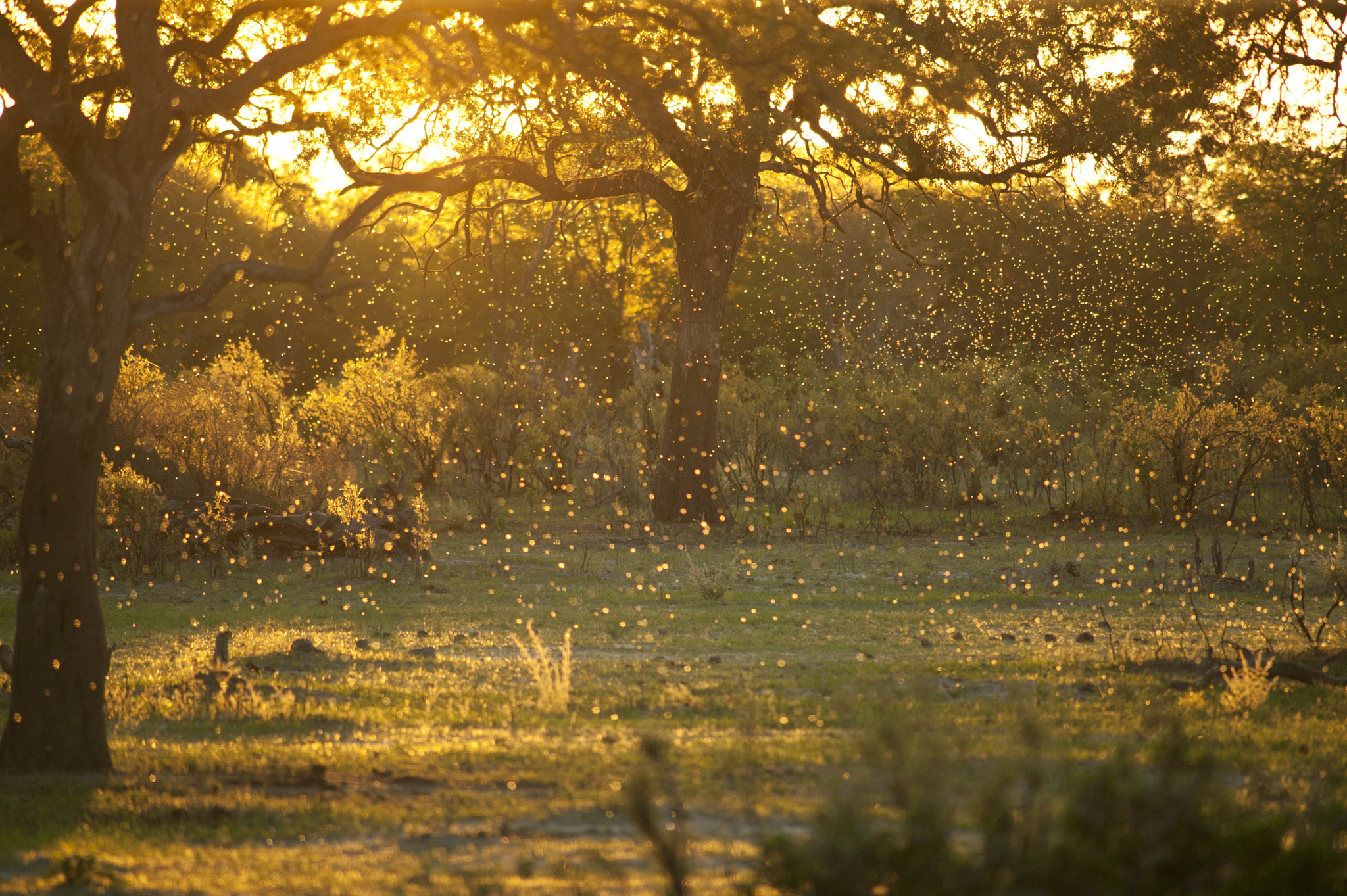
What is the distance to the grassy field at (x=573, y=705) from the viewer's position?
14.3ft

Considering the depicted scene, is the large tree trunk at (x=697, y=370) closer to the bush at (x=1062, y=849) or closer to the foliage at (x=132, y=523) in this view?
the foliage at (x=132, y=523)

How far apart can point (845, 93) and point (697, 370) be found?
7832 millimetres

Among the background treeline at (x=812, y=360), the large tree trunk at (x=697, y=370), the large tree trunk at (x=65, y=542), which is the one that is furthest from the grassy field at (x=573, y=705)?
the large tree trunk at (x=697, y=370)

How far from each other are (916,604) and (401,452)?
12.2m

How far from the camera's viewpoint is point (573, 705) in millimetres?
7164

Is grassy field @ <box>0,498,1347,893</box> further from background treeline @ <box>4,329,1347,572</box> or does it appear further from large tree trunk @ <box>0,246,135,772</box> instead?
background treeline @ <box>4,329,1347,572</box>

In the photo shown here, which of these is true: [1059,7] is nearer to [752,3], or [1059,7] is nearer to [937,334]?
[752,3]

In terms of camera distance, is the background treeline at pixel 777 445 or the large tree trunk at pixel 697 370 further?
the large tree trunk at pixel 697 370

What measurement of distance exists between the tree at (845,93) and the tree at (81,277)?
1562 millimetres

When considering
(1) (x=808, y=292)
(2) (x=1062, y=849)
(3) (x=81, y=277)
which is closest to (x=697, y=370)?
(3) (x=81, y=277)

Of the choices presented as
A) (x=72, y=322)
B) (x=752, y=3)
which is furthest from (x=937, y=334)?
(x=72, y=322)

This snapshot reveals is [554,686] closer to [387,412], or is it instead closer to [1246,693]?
[1246,693]

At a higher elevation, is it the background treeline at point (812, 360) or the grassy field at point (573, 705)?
the background treeline at point (812, 360)

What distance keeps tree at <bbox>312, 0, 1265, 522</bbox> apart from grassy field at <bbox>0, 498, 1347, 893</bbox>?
11.8ft
